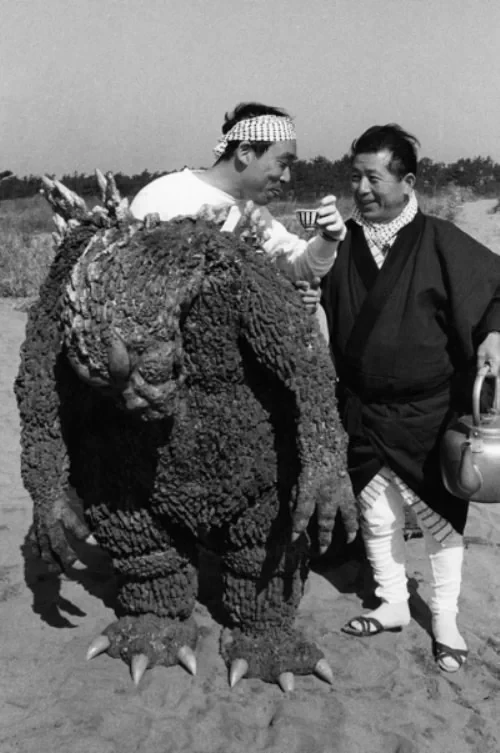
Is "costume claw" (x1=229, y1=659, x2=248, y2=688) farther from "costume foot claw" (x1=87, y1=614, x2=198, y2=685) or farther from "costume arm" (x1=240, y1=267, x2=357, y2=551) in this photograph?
"costume arm" (x1=240, y1=267, x2=357, y2=551)

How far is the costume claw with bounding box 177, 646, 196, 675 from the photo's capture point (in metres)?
2.82

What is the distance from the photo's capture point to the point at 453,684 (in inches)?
113

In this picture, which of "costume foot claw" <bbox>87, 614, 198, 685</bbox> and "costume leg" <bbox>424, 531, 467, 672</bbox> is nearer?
"costume foot claw" <bbox>87, 614, 198, 685</bbox>

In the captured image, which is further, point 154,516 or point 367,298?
point 367,298

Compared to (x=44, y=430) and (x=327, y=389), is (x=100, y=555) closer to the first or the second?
(x=44, y=430)

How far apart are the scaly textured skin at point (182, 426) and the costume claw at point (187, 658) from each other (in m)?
Result: 0.03

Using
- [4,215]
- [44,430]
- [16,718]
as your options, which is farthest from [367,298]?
[4,215]

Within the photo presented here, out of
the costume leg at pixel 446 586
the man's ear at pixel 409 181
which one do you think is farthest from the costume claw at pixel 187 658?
the man's ear at pixel 409 181

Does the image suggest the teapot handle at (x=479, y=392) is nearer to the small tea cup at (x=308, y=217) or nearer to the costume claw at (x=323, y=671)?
the small tea cup at (x=308, y=217)

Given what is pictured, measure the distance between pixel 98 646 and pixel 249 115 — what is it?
197 cm

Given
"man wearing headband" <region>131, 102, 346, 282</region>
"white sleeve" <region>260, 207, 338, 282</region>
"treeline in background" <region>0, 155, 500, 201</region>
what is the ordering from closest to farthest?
"white sleeve" <region>260, 207, 338, 282</region> < "man wearing headband" <region>131, 102, 346, 282</region> < "treeline in background" <region>0, 155, 500, 201</region>

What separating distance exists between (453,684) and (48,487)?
5.29 ft

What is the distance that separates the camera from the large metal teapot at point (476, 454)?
102 inches

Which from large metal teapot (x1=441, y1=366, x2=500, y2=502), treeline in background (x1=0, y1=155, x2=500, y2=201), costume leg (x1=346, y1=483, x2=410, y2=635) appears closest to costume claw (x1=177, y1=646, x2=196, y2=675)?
costume leg (x1=346, y1=483, x2=410, y2=635)
